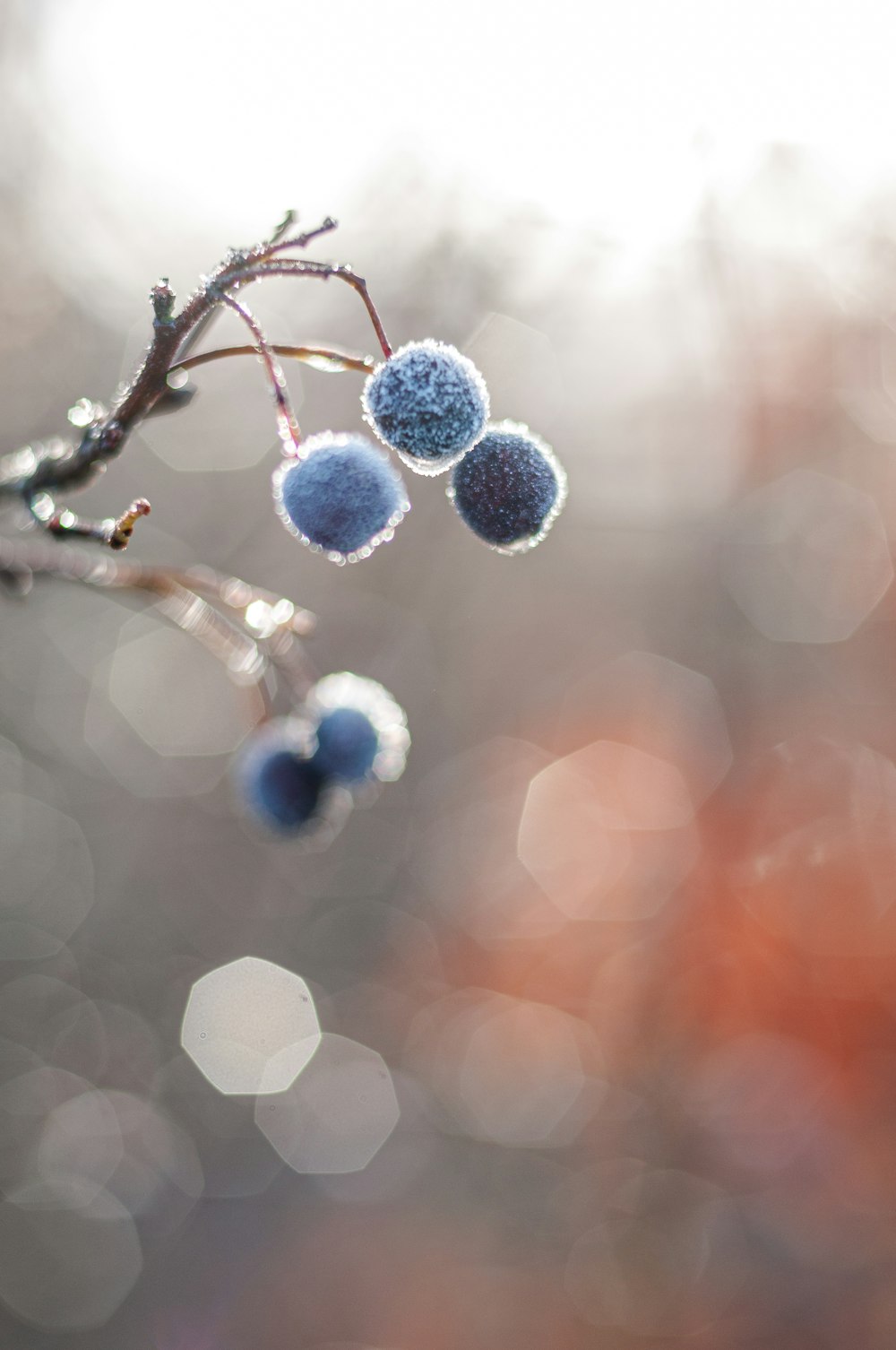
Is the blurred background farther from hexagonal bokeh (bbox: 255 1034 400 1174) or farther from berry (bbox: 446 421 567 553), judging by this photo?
berry (bbox: 446 421 567 553)

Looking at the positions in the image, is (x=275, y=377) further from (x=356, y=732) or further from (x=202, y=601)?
(x=356, y=732)

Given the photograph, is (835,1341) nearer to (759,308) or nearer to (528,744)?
(528,744)

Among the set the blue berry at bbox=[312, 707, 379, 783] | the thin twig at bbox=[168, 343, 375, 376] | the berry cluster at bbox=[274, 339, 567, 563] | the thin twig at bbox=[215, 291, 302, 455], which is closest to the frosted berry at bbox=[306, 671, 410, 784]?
the blue berry at bbox=[312, 707, 379, 783]

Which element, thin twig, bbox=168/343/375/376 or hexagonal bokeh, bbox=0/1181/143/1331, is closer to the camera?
thin twig, bbox=168/343/375/376

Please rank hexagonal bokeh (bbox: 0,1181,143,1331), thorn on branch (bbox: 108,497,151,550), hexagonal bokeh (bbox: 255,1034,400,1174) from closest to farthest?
1. thorn on branch (bbox: 108,497,151,550)
2. hexagonal bokeh (bbox: 0,1181,143,1331)
3. hexagonal bokeh (bbox: 255,1034,400,1174)

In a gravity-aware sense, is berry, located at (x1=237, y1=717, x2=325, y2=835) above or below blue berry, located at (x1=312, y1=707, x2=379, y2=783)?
below

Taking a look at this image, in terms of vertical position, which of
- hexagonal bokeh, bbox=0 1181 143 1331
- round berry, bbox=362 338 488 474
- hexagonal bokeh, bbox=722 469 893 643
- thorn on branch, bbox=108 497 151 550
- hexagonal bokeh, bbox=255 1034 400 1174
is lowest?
hexagonal bokeh, bbox=0 1181 143 1331

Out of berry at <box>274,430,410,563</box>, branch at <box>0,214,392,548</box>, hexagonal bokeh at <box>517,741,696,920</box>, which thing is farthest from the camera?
hexagonal bokeh at <box>517,741,696,920</box>
